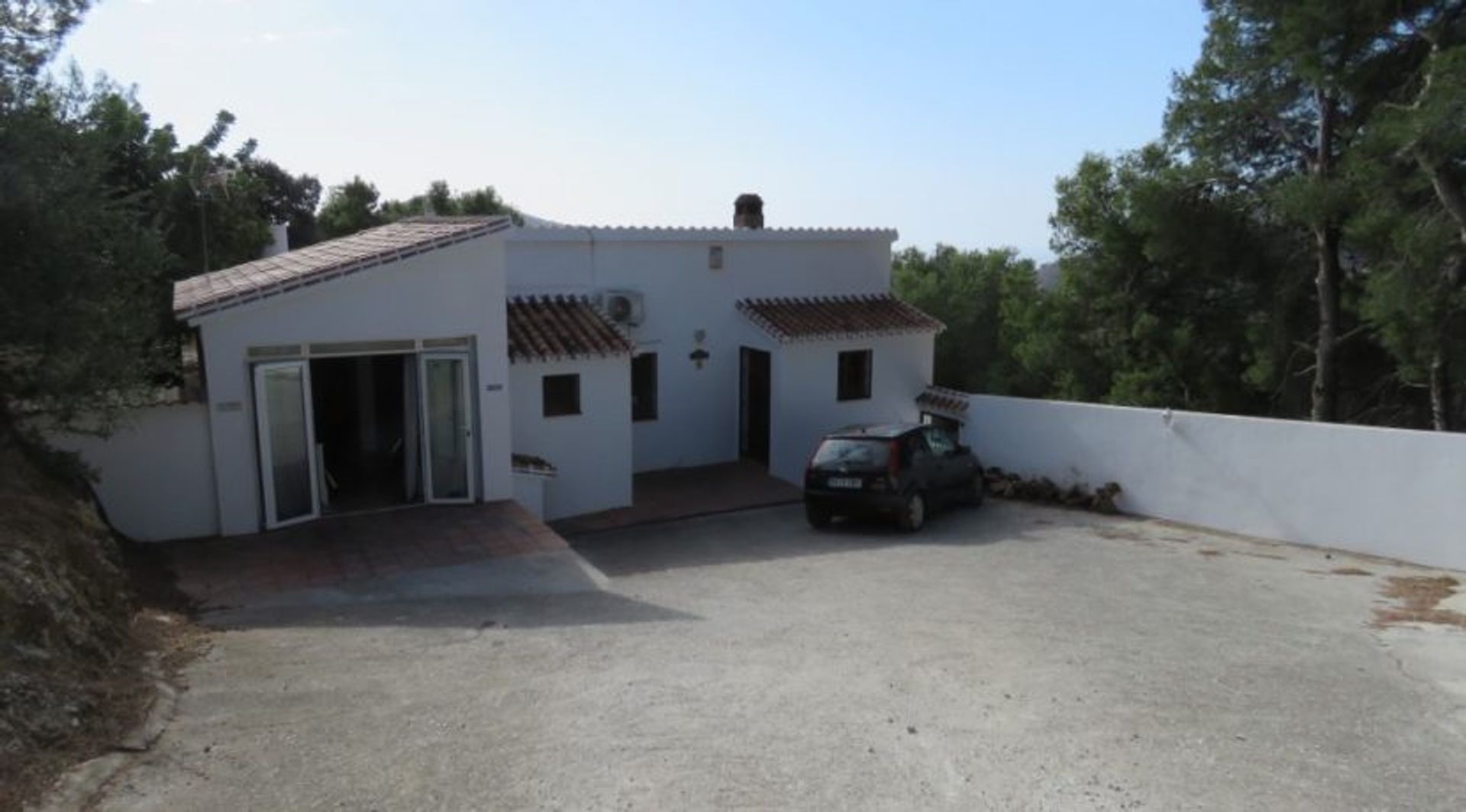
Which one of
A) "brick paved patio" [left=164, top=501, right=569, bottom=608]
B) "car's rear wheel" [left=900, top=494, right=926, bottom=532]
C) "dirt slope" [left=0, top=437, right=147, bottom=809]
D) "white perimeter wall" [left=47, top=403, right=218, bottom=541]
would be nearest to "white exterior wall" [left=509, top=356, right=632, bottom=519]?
"brick paved patio" [left=164, top=501, right=569, bottom=608]

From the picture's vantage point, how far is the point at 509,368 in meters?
15.0

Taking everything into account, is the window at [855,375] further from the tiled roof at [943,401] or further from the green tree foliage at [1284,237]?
the green tree foliage at [1284,237]

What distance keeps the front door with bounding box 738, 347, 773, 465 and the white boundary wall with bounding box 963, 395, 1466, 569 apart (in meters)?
4.45

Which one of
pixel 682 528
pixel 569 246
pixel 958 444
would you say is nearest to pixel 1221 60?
pixel 958 444

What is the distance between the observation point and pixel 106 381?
8.86m

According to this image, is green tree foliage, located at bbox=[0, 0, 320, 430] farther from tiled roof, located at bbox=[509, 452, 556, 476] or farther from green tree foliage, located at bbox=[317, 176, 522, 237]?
green tree foliage, located at bbox=[317, 176, 522, 237]

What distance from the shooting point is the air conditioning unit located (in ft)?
57.9

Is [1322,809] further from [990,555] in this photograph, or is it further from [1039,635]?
[990,555]

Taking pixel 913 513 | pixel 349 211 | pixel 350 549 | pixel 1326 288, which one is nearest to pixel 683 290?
pixel 913 513

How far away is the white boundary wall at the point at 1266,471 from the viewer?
12.7m

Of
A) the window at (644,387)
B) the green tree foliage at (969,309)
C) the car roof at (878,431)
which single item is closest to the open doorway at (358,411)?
the window at (644,387)

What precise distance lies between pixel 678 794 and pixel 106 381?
23.3ft

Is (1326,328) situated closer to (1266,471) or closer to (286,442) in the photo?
(1266,471)

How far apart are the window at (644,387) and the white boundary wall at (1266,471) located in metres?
6.55
